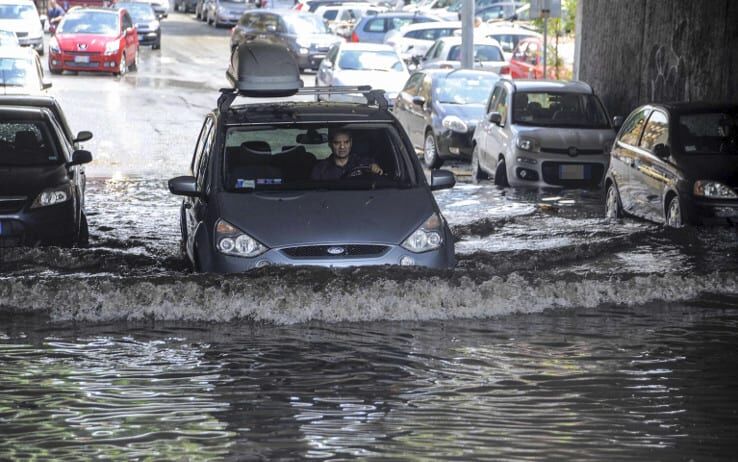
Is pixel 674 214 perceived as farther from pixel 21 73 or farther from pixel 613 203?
pixel 21 73

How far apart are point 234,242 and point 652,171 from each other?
22.5ft

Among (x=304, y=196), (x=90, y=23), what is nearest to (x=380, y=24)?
(x=90, y=23)

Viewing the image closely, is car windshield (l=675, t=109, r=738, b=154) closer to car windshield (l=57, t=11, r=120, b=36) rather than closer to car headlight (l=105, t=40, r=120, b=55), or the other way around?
car headlight (l=105, t=40, r=120, b=55)

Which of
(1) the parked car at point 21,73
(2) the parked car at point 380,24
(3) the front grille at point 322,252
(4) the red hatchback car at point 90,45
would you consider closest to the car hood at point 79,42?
(4) the red hatchback car at point 90,45

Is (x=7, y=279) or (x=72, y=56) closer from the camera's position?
(x=7, y=279)

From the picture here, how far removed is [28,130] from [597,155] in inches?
335

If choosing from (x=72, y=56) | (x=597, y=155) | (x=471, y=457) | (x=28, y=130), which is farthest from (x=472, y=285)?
(x=72, y=56)

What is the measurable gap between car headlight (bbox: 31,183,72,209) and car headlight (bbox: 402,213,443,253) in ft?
15.0

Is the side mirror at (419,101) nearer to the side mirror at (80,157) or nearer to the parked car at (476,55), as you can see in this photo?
the parked car at (476,55)

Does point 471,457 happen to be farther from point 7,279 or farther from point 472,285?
point 7,279

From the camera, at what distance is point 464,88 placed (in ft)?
82.7

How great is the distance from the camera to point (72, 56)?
3772 cm

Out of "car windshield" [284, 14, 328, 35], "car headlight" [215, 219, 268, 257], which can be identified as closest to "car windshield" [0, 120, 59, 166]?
"car headlight" [215, 219, 268, 257]

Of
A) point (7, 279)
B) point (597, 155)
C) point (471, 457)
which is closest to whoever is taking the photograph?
point (471, 457)
